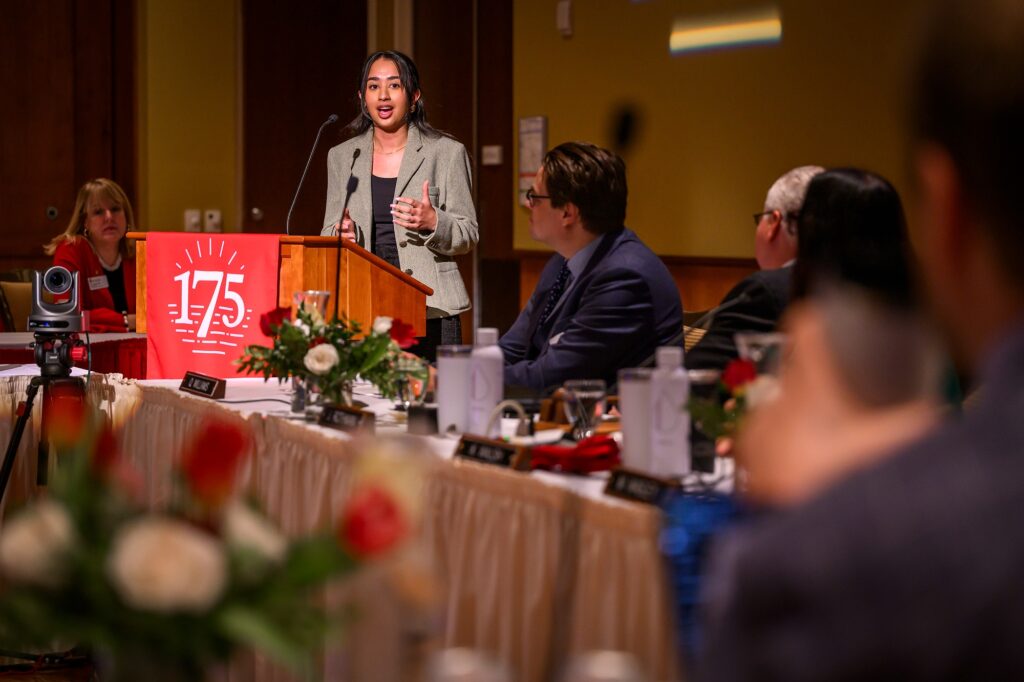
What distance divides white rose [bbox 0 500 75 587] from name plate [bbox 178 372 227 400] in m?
1.94

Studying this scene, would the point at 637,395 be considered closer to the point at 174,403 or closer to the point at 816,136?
the point at 174,403

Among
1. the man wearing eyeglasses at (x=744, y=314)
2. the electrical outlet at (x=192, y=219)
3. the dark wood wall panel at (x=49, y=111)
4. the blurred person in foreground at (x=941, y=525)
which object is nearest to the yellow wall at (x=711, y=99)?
the electrical outlet at (x=192, y=219)

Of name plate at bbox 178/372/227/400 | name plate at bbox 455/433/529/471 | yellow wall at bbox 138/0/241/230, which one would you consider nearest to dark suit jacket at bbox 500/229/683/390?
name plate at bbox 178/372/227/400

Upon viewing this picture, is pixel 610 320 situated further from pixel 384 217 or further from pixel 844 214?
pixel 384 217

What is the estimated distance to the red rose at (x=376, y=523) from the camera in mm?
924

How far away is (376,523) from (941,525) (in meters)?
0.48

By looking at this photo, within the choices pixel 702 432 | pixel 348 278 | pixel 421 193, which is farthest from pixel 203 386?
pixel 702 432

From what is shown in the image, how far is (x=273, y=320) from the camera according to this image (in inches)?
109

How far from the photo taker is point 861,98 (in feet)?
16.9

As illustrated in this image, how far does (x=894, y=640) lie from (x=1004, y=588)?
0.05 metres

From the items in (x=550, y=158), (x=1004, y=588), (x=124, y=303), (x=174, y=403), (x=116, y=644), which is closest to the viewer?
Result: (x=1004, y=588)

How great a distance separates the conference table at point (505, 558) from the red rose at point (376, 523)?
3.3 inches

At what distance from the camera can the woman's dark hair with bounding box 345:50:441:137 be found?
3.92m

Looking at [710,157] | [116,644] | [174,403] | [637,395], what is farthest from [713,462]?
[710,157]
